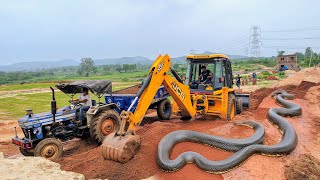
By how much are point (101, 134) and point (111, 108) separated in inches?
46.6

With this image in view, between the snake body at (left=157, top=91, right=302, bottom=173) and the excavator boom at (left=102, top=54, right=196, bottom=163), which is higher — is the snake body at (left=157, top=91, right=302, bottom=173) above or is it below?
below

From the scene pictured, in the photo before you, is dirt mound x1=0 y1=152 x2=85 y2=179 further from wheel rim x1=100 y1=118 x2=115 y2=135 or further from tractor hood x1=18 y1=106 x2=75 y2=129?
wheel rim x1=100 y1=118 x2=115 y2=135

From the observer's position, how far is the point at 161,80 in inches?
356

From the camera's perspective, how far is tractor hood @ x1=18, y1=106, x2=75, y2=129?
30.9 ft

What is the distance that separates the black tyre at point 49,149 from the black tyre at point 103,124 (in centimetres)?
121

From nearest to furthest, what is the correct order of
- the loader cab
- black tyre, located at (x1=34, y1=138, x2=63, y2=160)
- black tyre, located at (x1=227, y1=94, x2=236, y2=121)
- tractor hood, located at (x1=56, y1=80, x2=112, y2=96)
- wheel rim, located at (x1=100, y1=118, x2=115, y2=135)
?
1. black tyre, located at (x1=34, y1=138, x2=63, y2=160)
2. wheel rim, located at (x1=100, y1=118, x2=115, y2=135)
3. tractor hood, located at (x1=56, y1=80, x2=112, y2=96)
4. black tyre, located at (x1=227, y1=94, x2=236, y2=121)
5. the loader cab

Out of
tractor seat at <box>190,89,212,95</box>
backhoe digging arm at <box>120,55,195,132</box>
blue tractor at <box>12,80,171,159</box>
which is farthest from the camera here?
tractor seat at <box>190,89,212,95</box>

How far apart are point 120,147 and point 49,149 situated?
3.04 meters

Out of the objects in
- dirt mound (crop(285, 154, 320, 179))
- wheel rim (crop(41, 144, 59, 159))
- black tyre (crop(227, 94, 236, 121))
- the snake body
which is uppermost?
black tyre (crop(227, 94, 236, 121))

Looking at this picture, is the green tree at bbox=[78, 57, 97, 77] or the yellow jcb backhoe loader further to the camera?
the green tree at bbox=[78, 57, 97, 77]

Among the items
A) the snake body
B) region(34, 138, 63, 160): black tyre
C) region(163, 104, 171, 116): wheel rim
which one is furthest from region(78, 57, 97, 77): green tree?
the snake body

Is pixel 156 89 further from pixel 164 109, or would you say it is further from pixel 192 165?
pixel 164 109

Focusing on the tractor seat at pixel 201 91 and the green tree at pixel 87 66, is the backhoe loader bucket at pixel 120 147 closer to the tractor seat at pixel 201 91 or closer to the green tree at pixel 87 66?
the tractor seat at pixel 201 91

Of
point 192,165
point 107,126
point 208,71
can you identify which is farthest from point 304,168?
point 107,126
